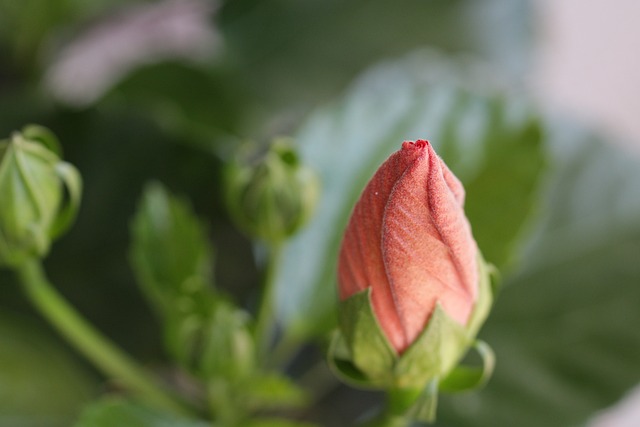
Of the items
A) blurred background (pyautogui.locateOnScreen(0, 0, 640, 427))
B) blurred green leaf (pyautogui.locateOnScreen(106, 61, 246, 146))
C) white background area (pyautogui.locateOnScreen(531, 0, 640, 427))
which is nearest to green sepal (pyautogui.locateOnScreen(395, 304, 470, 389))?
blurred background (pyautogui.locateOnScreen(0, 0, 640, 427))

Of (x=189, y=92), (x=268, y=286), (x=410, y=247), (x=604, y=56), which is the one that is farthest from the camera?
(x=604, y=56)

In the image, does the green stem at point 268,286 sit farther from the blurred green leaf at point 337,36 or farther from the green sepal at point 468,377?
the blurred green leaf at point 337,36

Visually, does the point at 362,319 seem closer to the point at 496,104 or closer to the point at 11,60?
the point at 496,104

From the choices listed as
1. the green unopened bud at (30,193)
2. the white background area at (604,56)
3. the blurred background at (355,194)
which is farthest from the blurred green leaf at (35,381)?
the white background area at (604,56)

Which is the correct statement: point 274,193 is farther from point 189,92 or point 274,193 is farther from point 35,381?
point 189,92

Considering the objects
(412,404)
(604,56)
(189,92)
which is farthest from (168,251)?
(604,56)

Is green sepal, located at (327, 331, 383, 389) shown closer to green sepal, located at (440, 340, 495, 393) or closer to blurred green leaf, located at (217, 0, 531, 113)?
green sepal, located at (440, 340, 495, 393)
